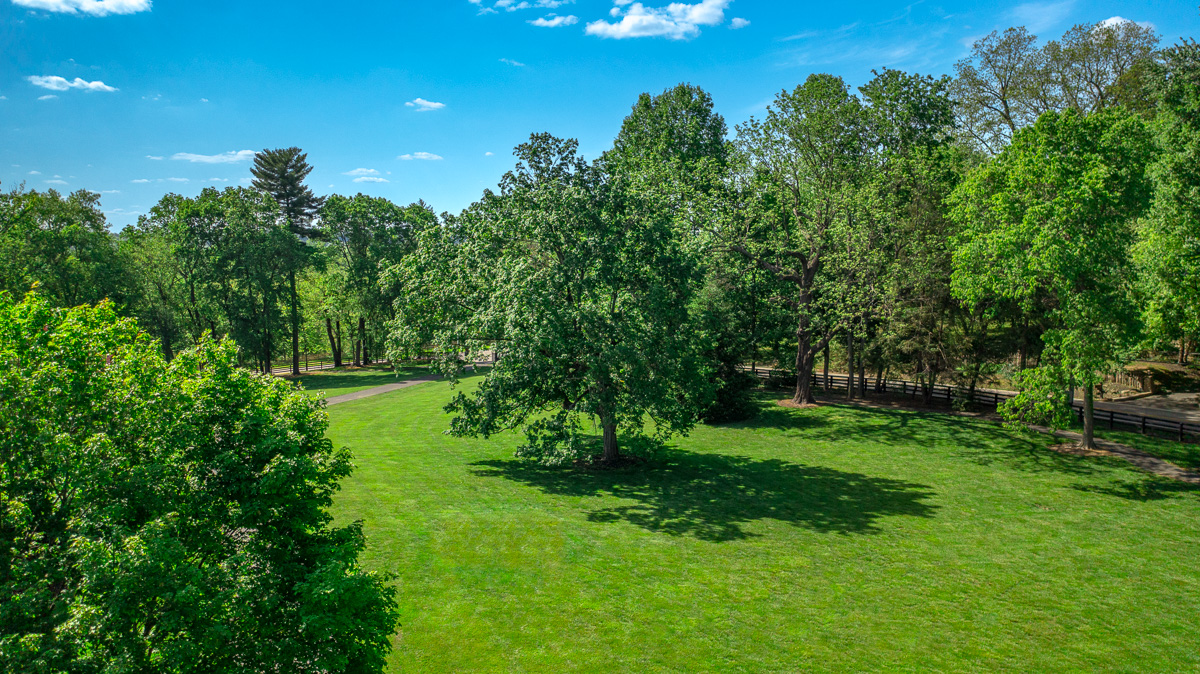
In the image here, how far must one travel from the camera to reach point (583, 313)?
2164cm

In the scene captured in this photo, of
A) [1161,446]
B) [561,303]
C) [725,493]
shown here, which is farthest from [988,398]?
[561,303]

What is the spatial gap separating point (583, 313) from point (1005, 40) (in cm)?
4804

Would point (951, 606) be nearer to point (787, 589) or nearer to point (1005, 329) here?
point (787, 589)

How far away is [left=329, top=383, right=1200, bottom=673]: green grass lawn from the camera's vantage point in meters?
12.9

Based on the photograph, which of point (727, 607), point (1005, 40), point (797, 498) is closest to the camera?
point (727, 607)

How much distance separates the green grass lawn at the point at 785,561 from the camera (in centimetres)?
1291

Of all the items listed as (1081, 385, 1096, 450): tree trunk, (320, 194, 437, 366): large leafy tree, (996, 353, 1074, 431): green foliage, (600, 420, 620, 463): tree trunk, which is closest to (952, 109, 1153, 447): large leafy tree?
(996, 353, 1074, 431): green foliage

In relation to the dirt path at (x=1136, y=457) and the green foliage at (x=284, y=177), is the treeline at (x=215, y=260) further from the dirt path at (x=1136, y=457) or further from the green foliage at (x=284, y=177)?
the dirt path at (x=1136, y=457)

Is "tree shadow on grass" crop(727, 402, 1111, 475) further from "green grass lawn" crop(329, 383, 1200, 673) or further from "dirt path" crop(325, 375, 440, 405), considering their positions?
"dirt path" crop(325, 375, 440, 405)

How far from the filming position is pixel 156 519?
787 cm

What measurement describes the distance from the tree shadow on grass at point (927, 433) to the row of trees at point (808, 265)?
7.59ft

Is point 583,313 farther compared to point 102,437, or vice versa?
point 583,313

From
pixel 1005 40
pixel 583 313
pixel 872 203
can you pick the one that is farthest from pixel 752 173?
pixel 1005 40

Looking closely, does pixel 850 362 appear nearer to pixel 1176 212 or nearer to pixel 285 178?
pixel 1176 212
